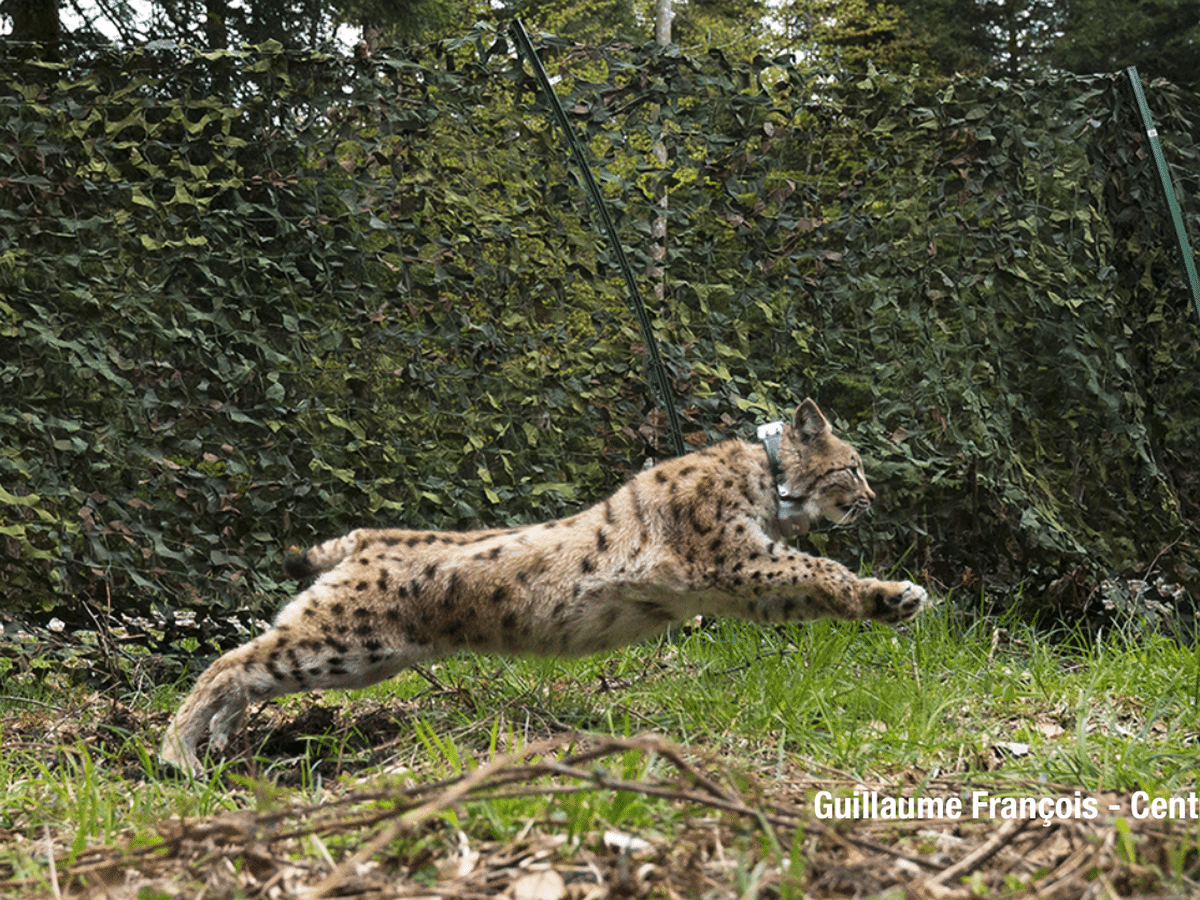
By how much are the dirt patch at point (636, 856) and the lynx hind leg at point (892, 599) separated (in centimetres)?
174

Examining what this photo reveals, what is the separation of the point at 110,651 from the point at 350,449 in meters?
1.50

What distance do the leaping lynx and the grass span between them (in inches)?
9.8

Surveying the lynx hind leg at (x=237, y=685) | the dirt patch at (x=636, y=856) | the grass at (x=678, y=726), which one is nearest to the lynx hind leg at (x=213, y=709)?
the lynx hind leg at (x=237, y=685)

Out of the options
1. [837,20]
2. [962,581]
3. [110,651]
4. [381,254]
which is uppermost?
[837,20]

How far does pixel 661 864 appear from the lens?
210 centimetres

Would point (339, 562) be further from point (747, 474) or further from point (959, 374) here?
point (959, 374)

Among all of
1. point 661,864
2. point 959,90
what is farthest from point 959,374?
point 661,864

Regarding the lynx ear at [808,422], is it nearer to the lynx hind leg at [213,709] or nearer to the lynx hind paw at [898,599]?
the lynx hind paw at [898,599]

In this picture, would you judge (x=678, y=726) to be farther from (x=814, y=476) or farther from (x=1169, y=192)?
(x=1169, y=192)

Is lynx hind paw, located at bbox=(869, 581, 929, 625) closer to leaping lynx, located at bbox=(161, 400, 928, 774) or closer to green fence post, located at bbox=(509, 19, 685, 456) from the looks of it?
leaping lynx, located at bbox=(161, 400, 928, 774)

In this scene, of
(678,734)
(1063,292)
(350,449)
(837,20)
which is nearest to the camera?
(678,734)

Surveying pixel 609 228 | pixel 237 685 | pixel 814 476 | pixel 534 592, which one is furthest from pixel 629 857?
pixel 609 228

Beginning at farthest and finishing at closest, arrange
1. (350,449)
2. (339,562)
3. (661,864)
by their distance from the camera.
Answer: (350,449)
(339,562)
(661,864)

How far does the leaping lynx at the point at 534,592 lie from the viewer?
4172 millimetres
